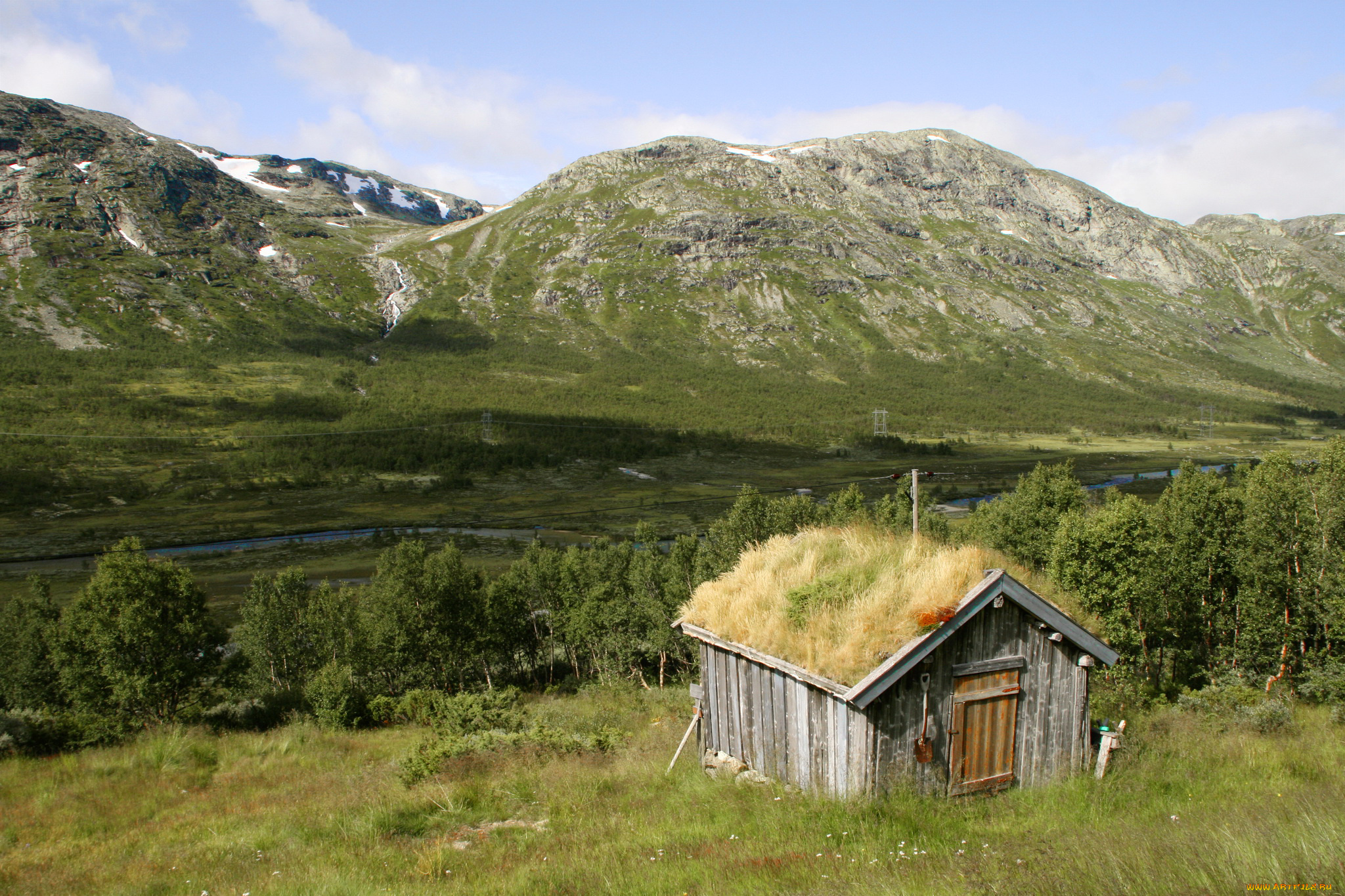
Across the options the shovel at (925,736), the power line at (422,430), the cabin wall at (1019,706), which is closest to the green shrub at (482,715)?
the cabin wall at (1019,706)

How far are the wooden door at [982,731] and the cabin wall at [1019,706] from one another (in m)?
0.14

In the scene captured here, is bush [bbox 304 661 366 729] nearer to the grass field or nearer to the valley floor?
the grass field

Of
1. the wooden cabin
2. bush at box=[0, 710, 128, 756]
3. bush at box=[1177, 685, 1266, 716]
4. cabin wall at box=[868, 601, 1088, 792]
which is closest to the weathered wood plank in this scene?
the wooden cabin

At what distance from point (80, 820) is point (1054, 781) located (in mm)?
16697

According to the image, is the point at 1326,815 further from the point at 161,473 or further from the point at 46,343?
the point at 46,343

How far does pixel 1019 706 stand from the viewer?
1245cm

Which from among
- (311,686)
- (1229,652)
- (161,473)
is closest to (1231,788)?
(1229,652)

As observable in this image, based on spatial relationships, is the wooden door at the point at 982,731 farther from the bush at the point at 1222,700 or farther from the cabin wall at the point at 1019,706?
the bush at the point at 1222,700

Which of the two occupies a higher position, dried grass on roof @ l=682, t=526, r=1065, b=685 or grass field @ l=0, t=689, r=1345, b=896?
dried grass on roof @ l=682, t=526, r=1065, b=685

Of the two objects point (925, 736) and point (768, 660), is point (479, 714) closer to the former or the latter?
point (768, 660)

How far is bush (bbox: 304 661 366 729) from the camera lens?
27.0m

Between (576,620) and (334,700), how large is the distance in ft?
48.7

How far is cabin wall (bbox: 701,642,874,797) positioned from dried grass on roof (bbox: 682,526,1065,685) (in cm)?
63

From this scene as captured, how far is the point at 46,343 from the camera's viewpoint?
564ft
